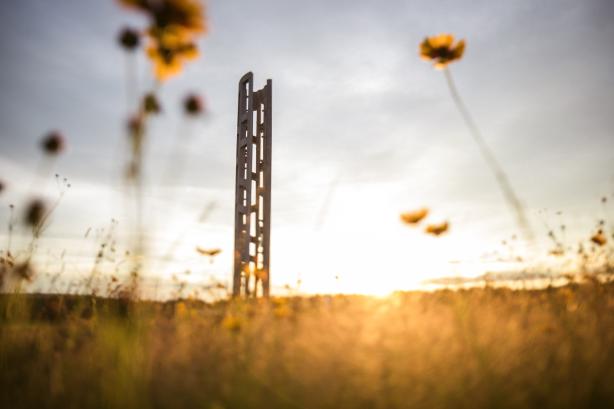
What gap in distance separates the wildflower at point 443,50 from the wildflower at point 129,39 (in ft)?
5.43

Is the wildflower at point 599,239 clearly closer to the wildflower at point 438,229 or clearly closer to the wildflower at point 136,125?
the wildflower at point 438,229

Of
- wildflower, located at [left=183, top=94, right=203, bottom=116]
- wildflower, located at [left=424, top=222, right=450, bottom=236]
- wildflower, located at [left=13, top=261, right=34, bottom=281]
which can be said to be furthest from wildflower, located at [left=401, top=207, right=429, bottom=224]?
wildflower, located at [left=13, top=261, right=34, bottom=281]

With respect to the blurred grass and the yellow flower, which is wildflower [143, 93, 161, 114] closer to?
the yellow flower

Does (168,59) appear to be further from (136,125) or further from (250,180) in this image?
(250,180)

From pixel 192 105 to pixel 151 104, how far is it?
0.21 metres

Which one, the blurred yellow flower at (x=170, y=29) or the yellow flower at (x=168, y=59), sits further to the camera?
the yellow flower at (x=168, y=59)

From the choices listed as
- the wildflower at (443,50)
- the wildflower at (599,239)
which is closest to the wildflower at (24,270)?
the wildflower at (443,50)

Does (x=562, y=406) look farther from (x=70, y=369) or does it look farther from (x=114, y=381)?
(x=70, y=369)

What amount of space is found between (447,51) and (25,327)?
3281 mm

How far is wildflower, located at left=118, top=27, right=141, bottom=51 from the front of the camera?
7.54 ft

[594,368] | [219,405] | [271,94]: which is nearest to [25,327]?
[219,405]

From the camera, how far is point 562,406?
1.66 metres

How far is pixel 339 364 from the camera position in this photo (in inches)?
72.7

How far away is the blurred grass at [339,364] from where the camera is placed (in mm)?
1691
